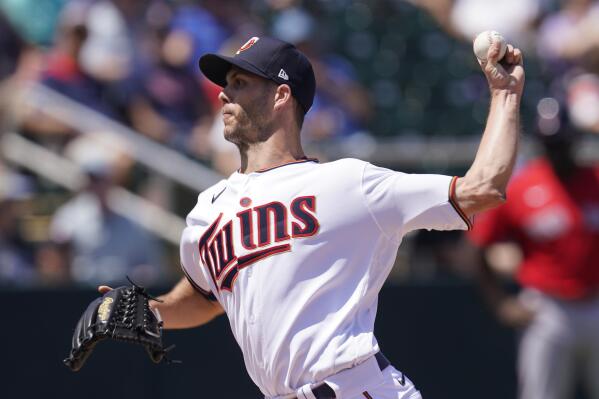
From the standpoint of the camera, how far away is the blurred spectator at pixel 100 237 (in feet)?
25.0

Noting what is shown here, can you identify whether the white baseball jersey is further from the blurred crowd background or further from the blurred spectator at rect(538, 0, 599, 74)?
the blurred spectator at rect(538, 0, 599, 74)

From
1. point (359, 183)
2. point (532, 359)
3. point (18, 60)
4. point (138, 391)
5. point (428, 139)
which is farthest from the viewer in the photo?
point (428, 139)

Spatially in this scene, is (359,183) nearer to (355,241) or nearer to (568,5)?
(355,241)

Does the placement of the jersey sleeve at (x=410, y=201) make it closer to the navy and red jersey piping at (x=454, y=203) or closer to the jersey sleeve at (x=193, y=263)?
the navy and red jersey piping at (x=454, y=203)

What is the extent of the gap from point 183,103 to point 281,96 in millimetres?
4872

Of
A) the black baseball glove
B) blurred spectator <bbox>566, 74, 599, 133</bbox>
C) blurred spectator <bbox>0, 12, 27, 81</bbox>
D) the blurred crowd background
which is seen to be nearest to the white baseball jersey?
the black baseball glove

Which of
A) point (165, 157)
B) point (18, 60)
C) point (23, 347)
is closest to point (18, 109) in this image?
point (18, 60)

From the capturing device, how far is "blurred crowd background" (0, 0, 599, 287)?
7.80m

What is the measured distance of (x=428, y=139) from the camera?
9.41 meters

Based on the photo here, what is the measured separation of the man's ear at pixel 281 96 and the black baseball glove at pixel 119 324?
32.1 inches

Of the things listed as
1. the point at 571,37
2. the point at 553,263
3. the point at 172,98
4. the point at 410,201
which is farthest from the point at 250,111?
the point at 571,37

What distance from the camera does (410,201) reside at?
11.8 feet

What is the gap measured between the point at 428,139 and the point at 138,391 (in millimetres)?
3469

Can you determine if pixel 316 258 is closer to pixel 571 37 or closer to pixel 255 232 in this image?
pixel 255 232
